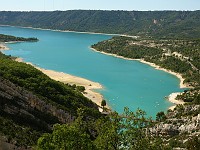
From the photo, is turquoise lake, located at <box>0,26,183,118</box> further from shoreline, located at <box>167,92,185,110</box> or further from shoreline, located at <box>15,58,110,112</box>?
shoreline, located at <box>15,58,110,112</box>

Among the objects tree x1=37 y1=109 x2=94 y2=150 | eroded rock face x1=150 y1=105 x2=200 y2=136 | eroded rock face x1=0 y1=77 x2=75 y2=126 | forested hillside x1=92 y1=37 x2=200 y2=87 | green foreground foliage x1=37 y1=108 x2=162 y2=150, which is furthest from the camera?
forested hillside x1=92 y1=37 x2=200 y2=87

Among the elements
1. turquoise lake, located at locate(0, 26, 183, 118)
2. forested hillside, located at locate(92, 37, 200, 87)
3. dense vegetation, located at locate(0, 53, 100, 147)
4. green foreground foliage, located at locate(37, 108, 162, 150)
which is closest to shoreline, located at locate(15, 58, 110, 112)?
turquoise lake, located at locate(0, 26, 183, 118)

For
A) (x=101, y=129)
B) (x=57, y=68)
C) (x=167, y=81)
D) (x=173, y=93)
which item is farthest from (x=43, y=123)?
(x=57, y=68)

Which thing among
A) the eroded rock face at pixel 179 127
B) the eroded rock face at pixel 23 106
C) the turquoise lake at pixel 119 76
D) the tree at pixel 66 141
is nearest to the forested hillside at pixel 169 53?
the turquoise lake at pixel 119 76

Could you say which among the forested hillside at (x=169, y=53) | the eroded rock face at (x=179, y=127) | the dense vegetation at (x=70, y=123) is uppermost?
the forested hillside at (x=169, y=53)

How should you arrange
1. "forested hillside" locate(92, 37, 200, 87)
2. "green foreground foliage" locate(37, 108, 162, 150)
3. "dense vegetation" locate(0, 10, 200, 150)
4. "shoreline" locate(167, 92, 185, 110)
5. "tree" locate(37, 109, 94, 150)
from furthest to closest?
"forested hillside" locate(92, 37, 200, 87) → "shoreline" locate(167, 92, 185, 110) → "dense vegetation" locate(0, 10, 200, 150) → "green foreground foliage" locate(37, 108, 162, 150) → "tree" locate(37, 109, 94, 150)

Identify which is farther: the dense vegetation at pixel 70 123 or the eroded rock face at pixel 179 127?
the eroded rock face at pixel 179 127

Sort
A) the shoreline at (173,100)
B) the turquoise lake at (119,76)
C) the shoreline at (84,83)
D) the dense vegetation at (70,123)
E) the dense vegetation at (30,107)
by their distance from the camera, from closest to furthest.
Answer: the dense vegetation at (70,123)
the dense vegetation at (30,107)
the shoreline at (173,100)
the turquoise lake at (119,76)
the shoreline at (84,83)

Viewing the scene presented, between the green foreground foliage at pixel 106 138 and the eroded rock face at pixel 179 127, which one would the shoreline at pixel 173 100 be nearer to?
the eroded rock face at pixel 179 127

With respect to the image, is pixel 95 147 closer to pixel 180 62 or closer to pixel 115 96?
pixel 115 96
